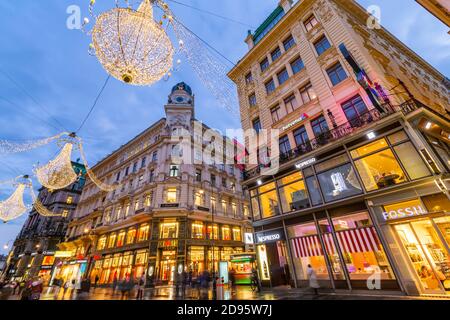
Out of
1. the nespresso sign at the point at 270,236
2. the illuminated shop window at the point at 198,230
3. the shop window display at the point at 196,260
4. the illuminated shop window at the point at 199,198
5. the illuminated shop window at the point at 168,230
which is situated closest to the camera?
the nespresso sign at the point at 270,236

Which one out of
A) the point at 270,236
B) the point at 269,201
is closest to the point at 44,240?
the point at 270,236

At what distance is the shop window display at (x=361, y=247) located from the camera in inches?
371

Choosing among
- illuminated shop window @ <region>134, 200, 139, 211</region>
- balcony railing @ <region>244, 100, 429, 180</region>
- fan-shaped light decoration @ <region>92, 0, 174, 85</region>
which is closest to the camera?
fan-shaped light decoration @ <region>92, 0, 174, 85</region>

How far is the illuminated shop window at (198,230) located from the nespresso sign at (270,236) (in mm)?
12466

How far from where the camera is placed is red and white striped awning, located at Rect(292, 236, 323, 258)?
11562 millimetres

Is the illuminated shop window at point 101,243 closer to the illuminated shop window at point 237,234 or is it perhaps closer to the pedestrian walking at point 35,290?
the pedestrian walking at point 35,290

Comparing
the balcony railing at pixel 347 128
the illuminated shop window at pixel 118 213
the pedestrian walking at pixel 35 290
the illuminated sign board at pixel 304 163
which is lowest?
the pedestrian walking at pixel 35 290

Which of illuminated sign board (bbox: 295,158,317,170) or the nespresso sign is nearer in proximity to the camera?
illuminated sign board (bbox: 295,158,317,170)

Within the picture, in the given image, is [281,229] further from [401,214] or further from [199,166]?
[199,166]

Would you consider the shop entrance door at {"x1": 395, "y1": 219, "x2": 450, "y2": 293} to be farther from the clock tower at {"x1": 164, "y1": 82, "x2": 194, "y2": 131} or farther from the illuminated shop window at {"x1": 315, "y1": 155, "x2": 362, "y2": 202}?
the clock tower at {"x1": 164, "y1": 82, "x2": 194, "y2": 131}

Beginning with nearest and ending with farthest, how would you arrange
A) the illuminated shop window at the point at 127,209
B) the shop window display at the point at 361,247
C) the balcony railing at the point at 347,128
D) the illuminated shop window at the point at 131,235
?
the shop window display at the point at 361,247 < the balcony railing at the point at 347,128 < the illuminated shop window at the point at 131,235 < the illuminated shop window at the point at 127,209

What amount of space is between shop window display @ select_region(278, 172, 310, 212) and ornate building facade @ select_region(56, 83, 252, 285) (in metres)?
9.20

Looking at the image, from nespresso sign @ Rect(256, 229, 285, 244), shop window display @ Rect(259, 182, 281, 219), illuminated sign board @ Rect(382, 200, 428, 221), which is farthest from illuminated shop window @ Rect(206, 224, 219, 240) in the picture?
illuminated sign board @ Rect(382, 200, 428, 221)

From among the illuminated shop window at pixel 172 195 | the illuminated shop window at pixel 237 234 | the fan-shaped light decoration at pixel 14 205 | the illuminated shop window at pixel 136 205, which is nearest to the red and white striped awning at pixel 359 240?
the illuminated shop window at pixel 172 195
